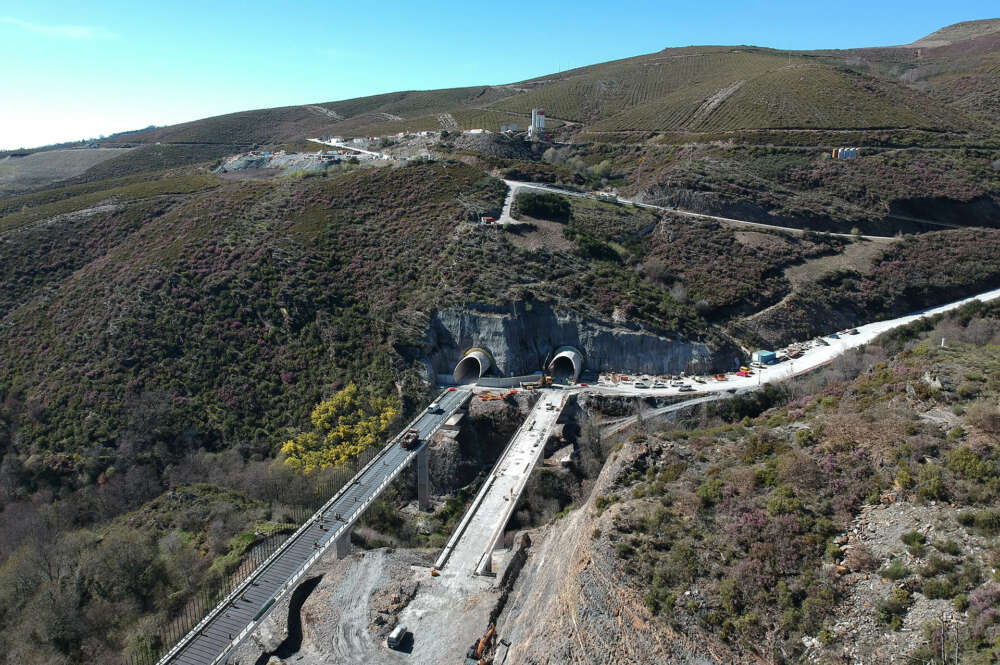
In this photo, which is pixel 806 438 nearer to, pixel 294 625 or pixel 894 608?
pixel 894 608

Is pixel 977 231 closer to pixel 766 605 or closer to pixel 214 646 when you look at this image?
pixel 766 605

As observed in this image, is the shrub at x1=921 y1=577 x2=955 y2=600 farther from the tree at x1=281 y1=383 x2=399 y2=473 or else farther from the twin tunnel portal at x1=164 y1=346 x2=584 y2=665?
the tree at x1=281 y1=383 x2=399 y2=473

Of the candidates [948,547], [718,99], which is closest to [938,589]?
[948,547]

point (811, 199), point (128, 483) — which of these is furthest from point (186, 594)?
point (811, 199)

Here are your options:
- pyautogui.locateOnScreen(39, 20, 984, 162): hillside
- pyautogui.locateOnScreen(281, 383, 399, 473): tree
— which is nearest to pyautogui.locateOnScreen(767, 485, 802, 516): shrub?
pyautogui.locateOnScreen(281, 383, 399, 473): tree

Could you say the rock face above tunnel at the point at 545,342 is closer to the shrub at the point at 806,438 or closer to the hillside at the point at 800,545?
the hillside at the point at 800,545

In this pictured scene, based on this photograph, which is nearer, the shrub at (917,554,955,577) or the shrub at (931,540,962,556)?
the shrub at (917,554,955,577)

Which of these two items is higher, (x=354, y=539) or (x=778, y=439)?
(x=778, y=439)
